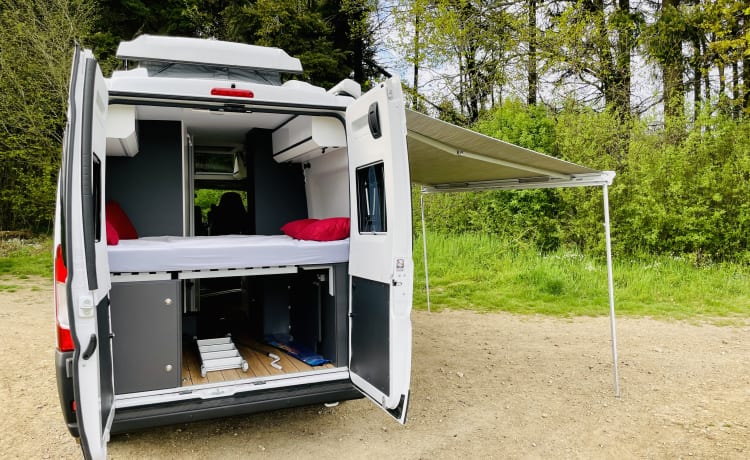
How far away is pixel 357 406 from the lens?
3.99m

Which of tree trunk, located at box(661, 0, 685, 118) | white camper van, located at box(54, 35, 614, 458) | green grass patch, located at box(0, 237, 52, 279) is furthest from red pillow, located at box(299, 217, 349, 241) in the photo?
tree trunk, located at box(661, 0, 685, 118)

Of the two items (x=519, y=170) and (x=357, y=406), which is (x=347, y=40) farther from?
(x=357, y=406)

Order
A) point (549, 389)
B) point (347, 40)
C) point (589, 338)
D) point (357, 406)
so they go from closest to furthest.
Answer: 1. point (357, 406)
2. point (549, 389)
3. point (589, 338)
4. point (347, 40)

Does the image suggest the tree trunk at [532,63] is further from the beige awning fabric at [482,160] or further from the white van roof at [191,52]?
the white van roof at [191,52]

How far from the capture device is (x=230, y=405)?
294 cm

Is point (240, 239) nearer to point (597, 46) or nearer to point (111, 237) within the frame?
point (111, 237)

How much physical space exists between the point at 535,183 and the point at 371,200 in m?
2.17

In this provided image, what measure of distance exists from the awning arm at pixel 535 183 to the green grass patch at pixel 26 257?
Answer: 27.9ft

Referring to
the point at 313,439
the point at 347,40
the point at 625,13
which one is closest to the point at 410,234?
the point at 313,439

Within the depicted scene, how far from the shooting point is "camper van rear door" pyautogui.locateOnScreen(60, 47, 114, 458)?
2.22 metres

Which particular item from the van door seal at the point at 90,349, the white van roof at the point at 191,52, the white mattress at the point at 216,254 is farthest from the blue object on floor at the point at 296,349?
the white van roof at the point at 191,52

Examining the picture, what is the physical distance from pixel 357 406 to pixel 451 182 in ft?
9.50

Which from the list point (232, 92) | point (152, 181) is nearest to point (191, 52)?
point (152, 181)

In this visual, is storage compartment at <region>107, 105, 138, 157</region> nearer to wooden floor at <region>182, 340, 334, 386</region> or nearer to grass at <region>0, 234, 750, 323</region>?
wooden floor at <region>182, 340, 334, 386</region>
